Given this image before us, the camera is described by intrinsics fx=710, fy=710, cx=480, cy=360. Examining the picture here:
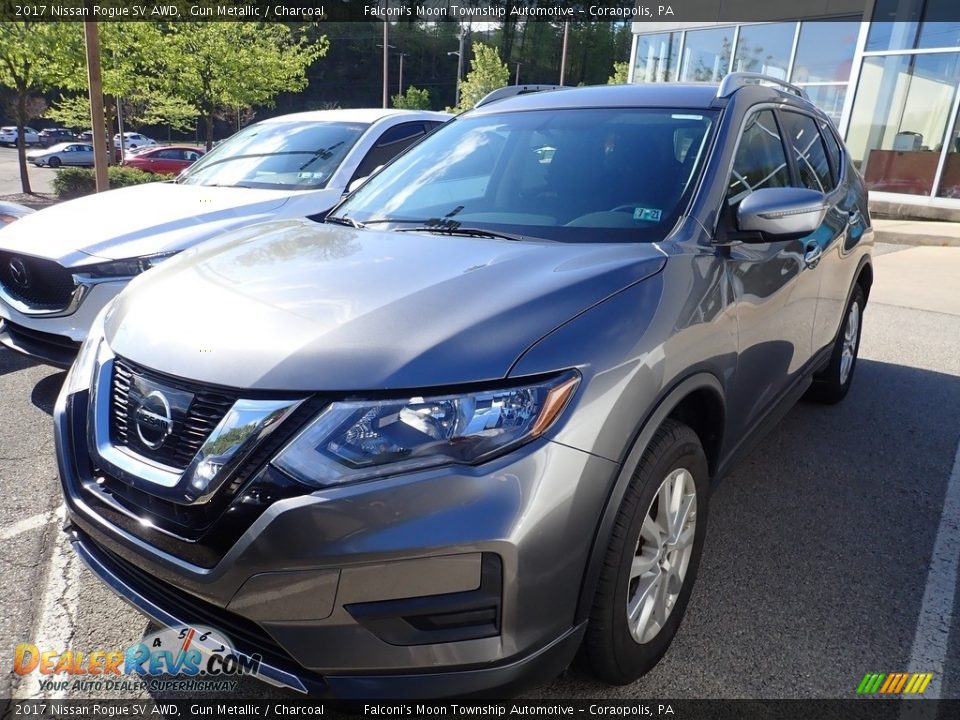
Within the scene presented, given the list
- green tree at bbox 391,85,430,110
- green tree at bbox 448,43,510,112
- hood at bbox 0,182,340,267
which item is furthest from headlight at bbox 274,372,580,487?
green tree at bbox 391,85,430,110

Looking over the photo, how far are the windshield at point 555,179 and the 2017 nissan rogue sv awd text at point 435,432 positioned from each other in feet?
0.08

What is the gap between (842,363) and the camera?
4438 mm

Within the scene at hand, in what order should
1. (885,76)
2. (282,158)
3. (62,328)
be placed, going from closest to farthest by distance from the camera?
(62,328) → (282,158) → (885,76)

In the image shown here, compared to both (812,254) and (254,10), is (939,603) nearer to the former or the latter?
(812,254)

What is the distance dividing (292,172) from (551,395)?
4353 millimetres

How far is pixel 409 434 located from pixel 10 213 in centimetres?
514

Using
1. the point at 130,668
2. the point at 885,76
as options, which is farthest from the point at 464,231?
the point at 885,76

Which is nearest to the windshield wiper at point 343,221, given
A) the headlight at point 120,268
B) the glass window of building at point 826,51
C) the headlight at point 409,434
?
the headlight at point 409,434

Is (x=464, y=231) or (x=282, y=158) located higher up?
(x=464, y=231)

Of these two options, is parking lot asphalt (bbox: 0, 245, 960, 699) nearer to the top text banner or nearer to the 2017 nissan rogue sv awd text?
the 2017 nissan rogue sv awd text

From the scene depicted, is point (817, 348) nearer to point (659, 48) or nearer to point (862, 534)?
point (862, 534)

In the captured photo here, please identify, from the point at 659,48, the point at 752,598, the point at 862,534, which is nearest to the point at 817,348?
the point at 862,534

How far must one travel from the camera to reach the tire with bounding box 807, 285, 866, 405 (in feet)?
13.9

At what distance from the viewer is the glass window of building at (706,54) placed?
20094 mm
